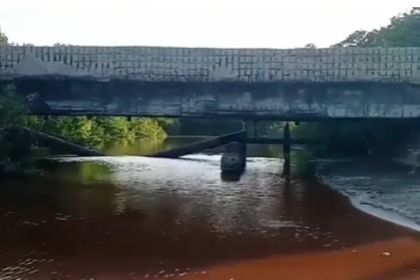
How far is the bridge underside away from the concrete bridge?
29mm

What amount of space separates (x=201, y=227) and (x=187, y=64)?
28.5 ft

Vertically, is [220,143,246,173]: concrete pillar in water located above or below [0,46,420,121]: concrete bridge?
below

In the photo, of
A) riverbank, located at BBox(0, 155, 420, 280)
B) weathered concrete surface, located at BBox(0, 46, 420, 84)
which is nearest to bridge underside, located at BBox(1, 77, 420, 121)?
weathered concrete surface, located at BBox(0, 46, 420, 84)

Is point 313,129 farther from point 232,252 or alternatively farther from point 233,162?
point 232,252

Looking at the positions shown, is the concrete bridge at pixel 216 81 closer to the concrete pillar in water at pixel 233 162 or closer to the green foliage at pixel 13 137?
the green foliage at pixel 13 137

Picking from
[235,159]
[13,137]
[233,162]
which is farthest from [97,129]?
[13,137]

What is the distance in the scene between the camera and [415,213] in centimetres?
1168

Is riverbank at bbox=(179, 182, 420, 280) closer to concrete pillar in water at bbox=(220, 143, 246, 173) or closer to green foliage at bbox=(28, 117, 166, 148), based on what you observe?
concrete pillar in water at bbox=(220, 143, 246, 173)

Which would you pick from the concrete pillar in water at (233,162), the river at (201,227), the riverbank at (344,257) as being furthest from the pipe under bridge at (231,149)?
the riverbank at (344,257)

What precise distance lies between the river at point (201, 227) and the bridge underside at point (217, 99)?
1.95 m

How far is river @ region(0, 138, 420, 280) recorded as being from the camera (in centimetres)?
798

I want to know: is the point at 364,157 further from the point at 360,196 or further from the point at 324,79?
the point at 360,196

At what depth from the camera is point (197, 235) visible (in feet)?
33.1

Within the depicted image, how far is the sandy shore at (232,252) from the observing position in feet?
25.3
